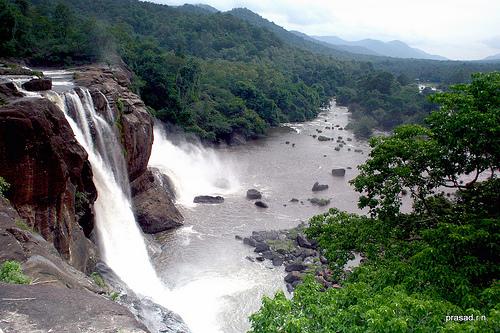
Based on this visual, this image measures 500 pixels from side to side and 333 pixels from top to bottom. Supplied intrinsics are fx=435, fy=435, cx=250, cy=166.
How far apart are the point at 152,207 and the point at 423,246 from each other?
18.2m

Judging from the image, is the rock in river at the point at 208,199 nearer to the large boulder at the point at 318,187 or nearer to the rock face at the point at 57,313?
the large boulder at the point at 318,187

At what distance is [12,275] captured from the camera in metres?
7.89

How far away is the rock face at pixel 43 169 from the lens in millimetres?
13320

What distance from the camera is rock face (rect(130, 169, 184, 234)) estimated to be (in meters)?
24.7

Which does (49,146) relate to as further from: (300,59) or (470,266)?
(300,59)

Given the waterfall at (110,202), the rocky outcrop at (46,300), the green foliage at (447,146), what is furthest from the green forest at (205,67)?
the green foliage at (447,146)

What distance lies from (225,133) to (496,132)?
136 ft

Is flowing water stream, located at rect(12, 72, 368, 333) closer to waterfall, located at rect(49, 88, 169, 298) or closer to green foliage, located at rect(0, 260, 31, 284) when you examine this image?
waterfall, located at rect(49, 88, 169, 298)

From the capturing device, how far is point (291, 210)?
102 feet

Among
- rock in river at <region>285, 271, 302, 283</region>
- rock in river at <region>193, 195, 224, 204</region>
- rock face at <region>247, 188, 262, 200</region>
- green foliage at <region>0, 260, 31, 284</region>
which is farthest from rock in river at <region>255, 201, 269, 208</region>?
green foliage at <region>0, 260, 31, 284</region>

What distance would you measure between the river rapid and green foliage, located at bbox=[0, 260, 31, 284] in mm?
8852

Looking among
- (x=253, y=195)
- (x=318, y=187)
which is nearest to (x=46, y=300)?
(x=253, y=195)

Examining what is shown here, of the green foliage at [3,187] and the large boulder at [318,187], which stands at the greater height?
the green foliage at [3,187]

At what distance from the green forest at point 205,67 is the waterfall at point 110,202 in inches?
596
